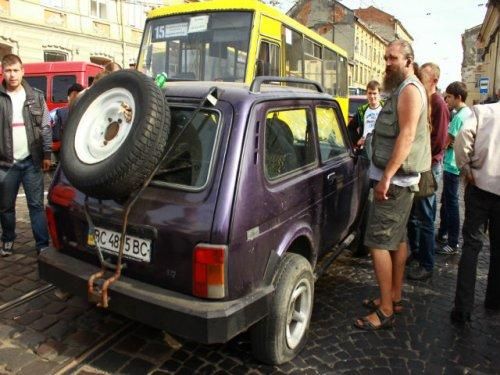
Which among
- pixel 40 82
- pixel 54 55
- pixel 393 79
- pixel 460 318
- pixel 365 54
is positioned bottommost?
pixel 460 318

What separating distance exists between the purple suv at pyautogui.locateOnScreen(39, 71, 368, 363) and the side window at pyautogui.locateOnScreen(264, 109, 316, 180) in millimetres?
15

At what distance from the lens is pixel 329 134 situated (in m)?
3.92

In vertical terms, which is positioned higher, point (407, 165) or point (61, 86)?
point (61, 86)

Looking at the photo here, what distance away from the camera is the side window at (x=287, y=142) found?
2844 millimetres

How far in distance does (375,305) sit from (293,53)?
5.93 m

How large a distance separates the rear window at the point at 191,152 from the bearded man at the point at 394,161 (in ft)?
4.42

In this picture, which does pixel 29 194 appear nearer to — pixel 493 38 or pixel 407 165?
pixel 407 165

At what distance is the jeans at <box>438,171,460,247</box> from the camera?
16.5ft

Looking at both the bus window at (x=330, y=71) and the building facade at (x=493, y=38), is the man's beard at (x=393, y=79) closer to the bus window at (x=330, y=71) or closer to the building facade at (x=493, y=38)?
the bus window at (x=330, y=71)

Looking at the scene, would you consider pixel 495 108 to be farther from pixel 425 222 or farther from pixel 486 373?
pixel 486 373

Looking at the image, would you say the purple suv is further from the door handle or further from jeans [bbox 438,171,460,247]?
jeans [bbox 438,171,460,247]

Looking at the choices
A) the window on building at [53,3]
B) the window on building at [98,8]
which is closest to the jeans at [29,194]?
the window on building at [53,3]

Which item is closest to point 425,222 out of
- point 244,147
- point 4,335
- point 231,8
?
point 244,147

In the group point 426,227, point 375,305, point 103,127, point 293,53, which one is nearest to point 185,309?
point 103,127
